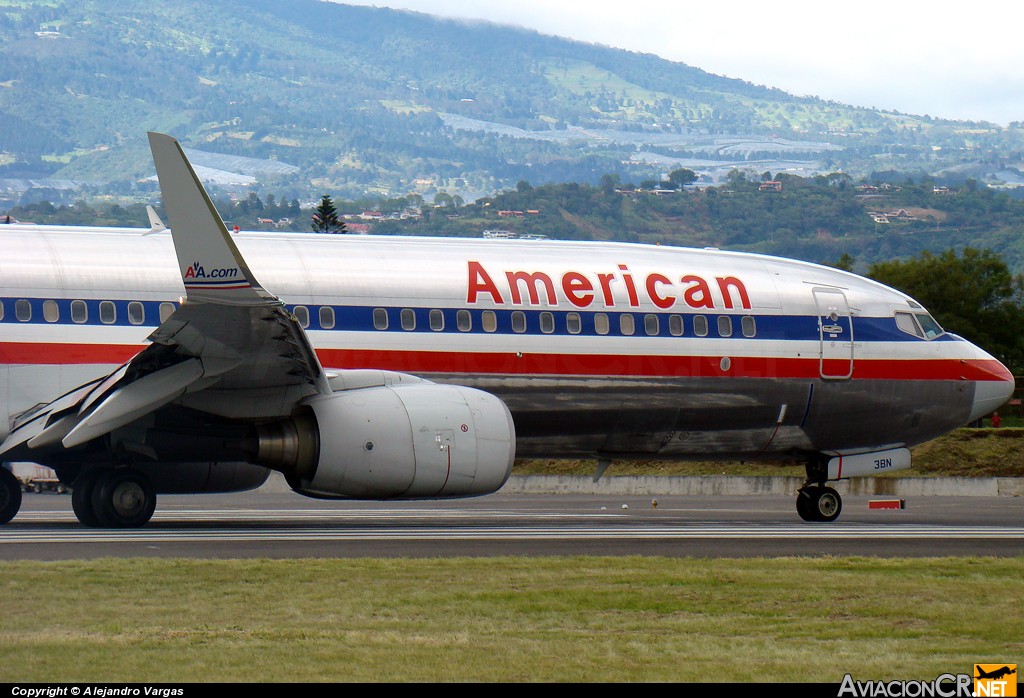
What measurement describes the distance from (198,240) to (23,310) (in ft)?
12.5

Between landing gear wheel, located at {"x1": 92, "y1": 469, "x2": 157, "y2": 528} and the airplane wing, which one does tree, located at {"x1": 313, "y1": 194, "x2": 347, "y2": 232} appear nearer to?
landing gear wheel, located at {"x1": 92, "y1": 469, "x2": 157, "y2": 528}

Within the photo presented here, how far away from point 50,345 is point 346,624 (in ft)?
29.3

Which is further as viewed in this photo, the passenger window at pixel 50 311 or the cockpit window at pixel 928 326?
the cockpit window at pixel 928 326

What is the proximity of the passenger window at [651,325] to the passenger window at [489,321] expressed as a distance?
2.18 metres

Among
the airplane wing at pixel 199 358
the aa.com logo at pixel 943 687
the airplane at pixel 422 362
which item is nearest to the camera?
the aa.com logo at pixel 943 687

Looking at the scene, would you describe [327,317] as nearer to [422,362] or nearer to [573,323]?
[422,362]

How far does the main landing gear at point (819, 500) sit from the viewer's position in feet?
71.2

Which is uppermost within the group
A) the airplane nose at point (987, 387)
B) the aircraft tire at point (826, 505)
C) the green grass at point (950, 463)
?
the airplane nose at point (987, 387)

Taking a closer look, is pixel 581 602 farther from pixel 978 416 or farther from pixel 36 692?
pixel 978 416

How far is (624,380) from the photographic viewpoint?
788 inches

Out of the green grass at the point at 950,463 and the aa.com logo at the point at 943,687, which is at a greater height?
the aa.com logo at the point at 943,687

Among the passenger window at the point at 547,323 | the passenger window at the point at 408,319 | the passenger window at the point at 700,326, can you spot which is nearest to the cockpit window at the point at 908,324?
the passenger window at the point at 700,326

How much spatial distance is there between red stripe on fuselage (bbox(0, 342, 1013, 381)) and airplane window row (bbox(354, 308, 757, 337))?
0.34 meters

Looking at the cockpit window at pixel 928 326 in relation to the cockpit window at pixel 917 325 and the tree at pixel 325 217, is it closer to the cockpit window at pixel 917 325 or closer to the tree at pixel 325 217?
the cockpit window at pixel 917 325
